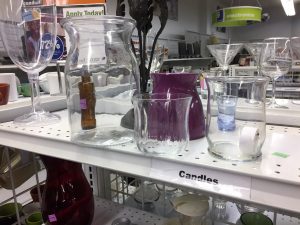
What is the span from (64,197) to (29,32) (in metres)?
0.42

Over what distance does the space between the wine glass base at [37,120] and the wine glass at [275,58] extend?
1.96ft

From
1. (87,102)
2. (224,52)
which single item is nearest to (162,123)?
(87,102)

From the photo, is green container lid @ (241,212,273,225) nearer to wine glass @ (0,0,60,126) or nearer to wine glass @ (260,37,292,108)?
wine glass @ (260,37,292,108)

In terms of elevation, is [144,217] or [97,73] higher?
[97,73]

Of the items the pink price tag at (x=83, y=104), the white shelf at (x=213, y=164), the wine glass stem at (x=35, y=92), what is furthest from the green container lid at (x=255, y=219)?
the wine glass stem at (x=35, y=92)

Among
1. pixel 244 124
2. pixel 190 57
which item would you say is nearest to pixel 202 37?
pixel 190 57

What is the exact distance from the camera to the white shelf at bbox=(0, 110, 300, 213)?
33 centimetres

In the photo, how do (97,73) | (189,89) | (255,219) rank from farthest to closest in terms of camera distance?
(255,219), (97,73), (189,89)

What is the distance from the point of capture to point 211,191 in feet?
1.18

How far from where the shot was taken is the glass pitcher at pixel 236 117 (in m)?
0.39

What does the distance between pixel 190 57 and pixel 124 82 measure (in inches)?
155

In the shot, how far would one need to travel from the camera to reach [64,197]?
2.29 feet

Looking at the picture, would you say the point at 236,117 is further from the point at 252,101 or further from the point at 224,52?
the point at 224,52

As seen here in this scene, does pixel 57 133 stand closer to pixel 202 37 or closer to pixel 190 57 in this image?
pixel 190 57
